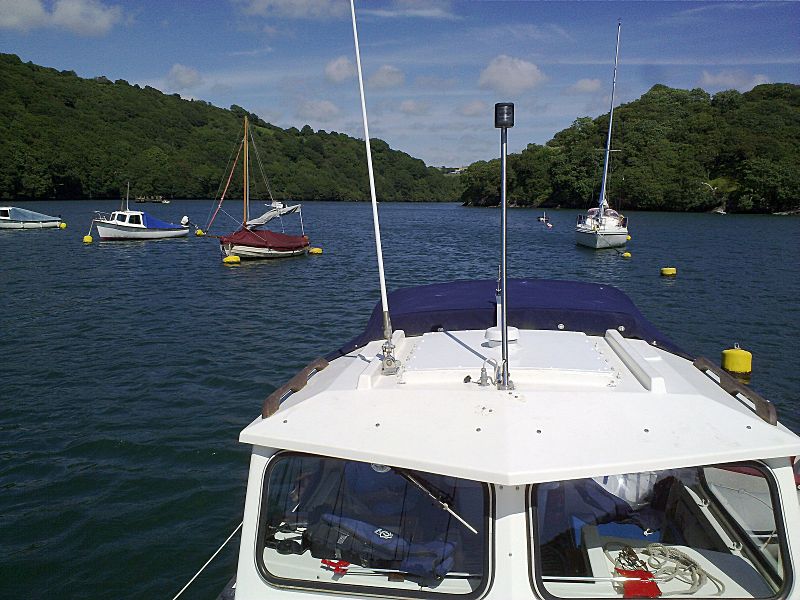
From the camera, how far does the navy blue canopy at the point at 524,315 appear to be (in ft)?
20.0

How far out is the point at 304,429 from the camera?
3639 millimetres

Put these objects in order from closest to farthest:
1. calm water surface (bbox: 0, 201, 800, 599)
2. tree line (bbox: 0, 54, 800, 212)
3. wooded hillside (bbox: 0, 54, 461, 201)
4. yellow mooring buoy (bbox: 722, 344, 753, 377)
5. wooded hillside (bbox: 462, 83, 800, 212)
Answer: calm water surface (bbox: 0, 201, 800, 599), yellow mooring buoy (bbox: 722, 344, 753, 377), wooded hillside (bbox: 462, 83, 800, 212), tree line (bbox: 0, 54, 800, 212), wooded hillside (bbox: 0, 54, 461, 201)

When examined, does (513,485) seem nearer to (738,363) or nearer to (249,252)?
(738,363)

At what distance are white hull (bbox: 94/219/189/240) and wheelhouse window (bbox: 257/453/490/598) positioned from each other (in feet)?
155

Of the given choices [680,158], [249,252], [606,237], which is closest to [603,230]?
[606,237]

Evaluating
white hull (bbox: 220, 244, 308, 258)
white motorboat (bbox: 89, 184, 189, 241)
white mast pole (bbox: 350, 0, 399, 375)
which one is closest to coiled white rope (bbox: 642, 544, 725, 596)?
white mast pole (bbox: 350, 0, 399, 375)

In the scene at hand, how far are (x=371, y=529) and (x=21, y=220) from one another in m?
58.8

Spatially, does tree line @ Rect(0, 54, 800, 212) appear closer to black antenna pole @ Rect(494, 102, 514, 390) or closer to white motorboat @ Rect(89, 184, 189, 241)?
white motorboat @ Rect(89, 184, 189, 241)

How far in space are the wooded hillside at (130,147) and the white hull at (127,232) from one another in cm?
7212

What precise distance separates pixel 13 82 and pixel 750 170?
457ft

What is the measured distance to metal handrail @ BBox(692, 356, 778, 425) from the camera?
372cm

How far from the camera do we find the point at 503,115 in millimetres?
3768

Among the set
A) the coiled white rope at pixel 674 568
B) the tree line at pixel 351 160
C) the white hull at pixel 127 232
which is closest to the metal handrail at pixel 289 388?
the coiled white rope at pixel 674 568

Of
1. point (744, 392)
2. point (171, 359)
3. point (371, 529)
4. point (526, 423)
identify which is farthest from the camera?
point (171, 359)
